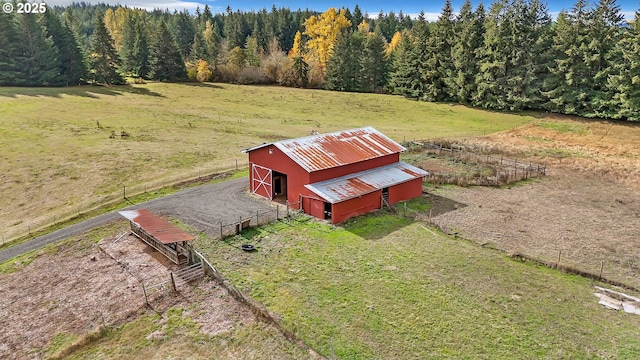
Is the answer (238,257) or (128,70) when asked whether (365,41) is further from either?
(238,257)

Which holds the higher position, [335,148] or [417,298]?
[335,148]

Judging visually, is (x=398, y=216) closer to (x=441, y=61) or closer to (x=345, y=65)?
(x=441, y=61)

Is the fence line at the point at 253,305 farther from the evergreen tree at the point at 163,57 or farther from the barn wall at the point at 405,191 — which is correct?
the evergreen tree at the point at 163,57

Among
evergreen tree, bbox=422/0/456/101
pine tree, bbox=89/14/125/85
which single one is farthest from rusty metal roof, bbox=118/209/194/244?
pine tree, bbox=89/14/125/85

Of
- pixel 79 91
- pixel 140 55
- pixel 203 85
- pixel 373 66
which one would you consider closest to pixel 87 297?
pixel 79 91

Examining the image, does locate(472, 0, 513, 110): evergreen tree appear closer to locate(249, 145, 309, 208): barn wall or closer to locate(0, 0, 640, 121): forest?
locate(0, 0, 640, 121): forest

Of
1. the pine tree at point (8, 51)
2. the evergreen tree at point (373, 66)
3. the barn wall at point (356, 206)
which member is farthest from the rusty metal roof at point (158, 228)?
the evergreen tree at point (373, 66)
